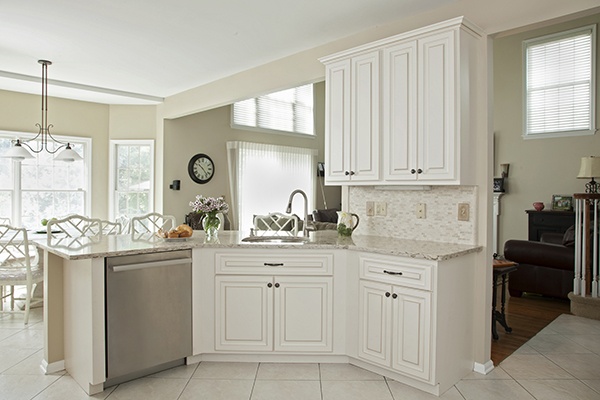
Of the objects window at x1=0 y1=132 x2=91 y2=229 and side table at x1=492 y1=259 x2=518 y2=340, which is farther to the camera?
window at x1=0 y1=132 x2=91 y2=229

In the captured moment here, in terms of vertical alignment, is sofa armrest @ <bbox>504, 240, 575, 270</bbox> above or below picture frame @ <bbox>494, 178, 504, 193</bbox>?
below

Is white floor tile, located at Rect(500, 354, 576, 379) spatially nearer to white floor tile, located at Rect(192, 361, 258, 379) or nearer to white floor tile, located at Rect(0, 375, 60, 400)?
white floor tile, located at Rect(192, 361, 258, 379)

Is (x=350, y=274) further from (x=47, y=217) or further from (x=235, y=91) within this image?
(x=47, y=217)

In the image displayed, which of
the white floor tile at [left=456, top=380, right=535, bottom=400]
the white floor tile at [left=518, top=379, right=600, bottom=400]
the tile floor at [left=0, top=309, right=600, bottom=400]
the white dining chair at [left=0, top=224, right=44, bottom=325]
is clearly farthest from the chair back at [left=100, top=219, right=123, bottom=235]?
the white floor tile at [left=518, top=379, right=600, bottom=400]

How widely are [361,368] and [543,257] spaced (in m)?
3.05

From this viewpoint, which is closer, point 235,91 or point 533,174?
point 235,91

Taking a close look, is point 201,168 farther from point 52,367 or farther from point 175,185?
point 52,367

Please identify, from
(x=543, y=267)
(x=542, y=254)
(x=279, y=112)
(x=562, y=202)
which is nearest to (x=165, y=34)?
(x=279, y=112)

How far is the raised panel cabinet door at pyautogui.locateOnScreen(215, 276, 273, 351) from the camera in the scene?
3164mm

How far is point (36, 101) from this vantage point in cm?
605

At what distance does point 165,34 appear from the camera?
3846 mm

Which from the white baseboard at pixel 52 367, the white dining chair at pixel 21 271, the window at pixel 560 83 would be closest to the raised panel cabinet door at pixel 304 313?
the white baseboard at pixel 52 367

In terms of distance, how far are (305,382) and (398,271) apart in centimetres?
98

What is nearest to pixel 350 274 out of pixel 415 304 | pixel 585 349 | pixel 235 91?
pixel 415 304
